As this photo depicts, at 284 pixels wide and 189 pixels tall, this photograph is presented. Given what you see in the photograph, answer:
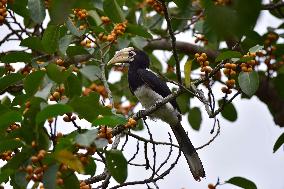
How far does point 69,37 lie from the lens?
3023 mm

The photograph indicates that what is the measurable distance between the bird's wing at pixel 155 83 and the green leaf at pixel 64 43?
157cm

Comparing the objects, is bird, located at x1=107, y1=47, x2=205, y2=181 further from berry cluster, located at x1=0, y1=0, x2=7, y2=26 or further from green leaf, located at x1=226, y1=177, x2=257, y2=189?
green leaf, located at x1=226, y1=177, x2=257, y2=189

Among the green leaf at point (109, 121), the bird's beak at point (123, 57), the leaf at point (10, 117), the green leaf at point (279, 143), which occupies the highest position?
the bird's beak at point (123, 57)

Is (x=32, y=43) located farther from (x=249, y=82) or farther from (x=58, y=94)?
(x=249, y=82)

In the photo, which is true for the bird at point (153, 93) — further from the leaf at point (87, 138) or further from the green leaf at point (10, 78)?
the leaf at point (87, 138)

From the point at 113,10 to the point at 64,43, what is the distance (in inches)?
15.6

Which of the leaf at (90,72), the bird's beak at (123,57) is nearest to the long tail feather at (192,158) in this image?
the bird's beak at (123,57)

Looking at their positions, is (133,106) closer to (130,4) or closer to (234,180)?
(130,4)

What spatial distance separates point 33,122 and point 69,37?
1.19 meters

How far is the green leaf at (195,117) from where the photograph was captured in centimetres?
487

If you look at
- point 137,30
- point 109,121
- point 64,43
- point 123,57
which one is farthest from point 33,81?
point 123,57

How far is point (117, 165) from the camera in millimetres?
2016

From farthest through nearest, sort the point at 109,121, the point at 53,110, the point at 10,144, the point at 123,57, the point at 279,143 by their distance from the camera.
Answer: the point at 123,57 < the point at 279,143 < the point at 10,144 < the point at 109,121 < the point at 53,110

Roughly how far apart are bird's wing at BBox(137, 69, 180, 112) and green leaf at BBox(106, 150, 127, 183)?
2.42 meters
